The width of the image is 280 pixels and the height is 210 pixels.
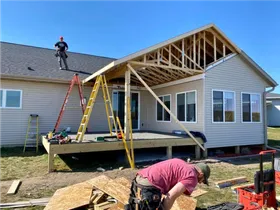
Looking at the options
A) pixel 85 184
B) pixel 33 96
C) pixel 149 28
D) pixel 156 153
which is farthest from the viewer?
pixel 149 28

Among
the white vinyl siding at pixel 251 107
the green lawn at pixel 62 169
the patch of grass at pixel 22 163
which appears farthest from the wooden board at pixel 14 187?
the white vinyl siding at pixel 251 107

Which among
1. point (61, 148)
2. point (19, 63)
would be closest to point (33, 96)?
point (19, 63)

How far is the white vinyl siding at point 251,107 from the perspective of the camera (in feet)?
31.6

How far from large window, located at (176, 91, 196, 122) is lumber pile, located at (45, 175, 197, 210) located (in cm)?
581

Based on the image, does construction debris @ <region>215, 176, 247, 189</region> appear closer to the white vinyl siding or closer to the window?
the white vinyl siding

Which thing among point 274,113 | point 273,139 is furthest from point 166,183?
point 274,113

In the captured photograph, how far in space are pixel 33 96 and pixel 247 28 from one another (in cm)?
1283

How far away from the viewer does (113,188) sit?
146 inches

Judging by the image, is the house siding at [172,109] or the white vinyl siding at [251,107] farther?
the white vinyl siding at [251,107]

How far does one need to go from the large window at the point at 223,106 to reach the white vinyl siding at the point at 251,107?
66 cm

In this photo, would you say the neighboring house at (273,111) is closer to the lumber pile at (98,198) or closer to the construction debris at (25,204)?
the lumber pile at (98,198)

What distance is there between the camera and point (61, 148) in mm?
6121

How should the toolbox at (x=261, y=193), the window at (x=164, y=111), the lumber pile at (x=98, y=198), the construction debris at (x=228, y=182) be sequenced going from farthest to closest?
the window at (x=164, y=111) → the construction debris at (x=228, y=182) → the lumber pile at (x=98, y=198) → the toolbox at (x=261, y=193)

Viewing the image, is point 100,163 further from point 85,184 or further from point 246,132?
point 246,132
